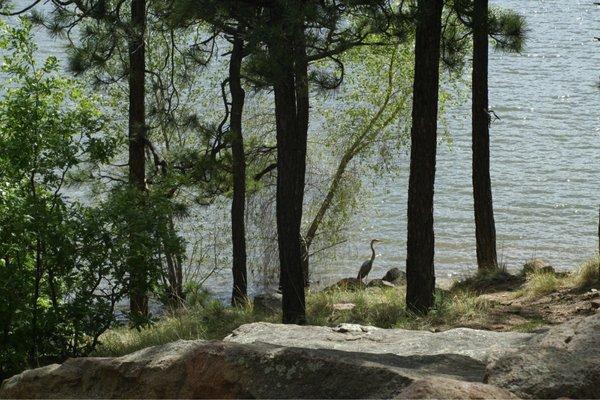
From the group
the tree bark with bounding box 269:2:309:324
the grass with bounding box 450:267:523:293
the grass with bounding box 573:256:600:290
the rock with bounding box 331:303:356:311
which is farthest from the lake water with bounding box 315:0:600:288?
the tree bark with bounding box 269:2:309:324

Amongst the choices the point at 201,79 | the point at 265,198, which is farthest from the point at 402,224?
the point at 201,79

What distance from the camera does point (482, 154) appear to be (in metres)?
13.5

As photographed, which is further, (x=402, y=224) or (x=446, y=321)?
(x=402, y=224)

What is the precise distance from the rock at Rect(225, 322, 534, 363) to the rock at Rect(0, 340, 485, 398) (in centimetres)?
42

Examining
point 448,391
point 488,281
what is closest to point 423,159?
point 488,281

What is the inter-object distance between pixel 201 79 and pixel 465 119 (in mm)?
7971

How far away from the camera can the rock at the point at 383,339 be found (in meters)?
5.81

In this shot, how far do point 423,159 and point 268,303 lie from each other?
3035 mm

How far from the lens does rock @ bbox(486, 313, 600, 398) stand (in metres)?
3.91

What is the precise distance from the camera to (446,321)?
981cm

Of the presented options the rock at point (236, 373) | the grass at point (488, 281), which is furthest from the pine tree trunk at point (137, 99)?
the rock at point (236, 373)

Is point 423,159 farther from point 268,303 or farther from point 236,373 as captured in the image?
point 236,373

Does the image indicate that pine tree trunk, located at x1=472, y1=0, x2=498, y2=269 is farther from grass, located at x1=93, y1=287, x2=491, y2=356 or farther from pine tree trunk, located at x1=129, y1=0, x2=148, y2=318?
pine tree trunk, located at x1=129, y1=0, x2=148, y2=318

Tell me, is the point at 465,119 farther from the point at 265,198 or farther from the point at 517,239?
the point at 265,198
